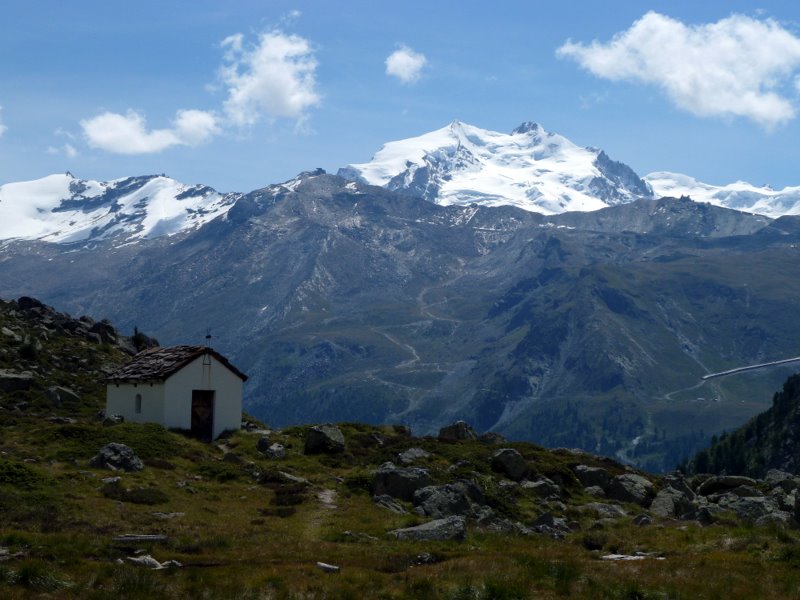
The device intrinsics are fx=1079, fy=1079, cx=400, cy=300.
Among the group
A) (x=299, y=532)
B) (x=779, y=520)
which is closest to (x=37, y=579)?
(x=299, y=532)

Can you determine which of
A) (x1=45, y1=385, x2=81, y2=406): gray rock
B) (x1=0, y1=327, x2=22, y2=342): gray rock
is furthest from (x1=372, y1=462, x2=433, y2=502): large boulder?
(x1=0, y1=327, x2=22, y2=342): gray rock

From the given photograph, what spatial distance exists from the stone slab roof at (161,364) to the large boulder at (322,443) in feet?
24.8

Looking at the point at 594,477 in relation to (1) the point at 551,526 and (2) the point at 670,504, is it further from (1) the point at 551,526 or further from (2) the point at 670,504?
(1) the point at 551,526

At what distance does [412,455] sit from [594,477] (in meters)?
10.0

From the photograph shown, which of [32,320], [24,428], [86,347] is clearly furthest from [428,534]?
[32,320]

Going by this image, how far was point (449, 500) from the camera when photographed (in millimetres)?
43969

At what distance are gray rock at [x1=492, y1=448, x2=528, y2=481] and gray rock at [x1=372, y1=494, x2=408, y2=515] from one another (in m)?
11.9

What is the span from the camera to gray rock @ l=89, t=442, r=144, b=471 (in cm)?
4903

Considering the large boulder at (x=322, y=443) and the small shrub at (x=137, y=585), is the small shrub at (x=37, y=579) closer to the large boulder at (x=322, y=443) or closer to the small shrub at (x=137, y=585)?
the small shrub at (x=137, y=585)

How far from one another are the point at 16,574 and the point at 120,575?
7.73ft

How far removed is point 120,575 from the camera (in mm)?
25781

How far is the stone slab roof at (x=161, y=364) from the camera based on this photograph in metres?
64.4

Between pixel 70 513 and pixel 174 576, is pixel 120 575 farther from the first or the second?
pixel 70 513

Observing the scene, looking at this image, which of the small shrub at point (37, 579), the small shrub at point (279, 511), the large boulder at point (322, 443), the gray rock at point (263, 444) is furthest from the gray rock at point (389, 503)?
the small shrub at point (37, 579)
